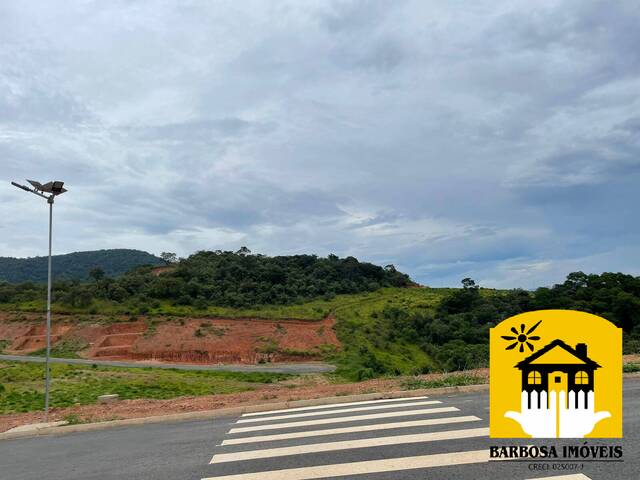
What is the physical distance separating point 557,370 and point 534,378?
42cm

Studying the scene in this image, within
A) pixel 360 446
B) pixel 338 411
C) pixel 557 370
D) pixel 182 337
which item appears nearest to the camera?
pixel 360 446

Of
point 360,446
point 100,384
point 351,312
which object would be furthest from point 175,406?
point 351,312

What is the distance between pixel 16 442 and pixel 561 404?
10656 mm

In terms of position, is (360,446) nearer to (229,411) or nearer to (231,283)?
(229,411)

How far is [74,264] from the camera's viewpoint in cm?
17750

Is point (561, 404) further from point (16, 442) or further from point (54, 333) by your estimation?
point (54, 333)

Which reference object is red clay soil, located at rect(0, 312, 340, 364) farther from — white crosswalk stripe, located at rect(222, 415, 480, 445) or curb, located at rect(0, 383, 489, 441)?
white crosswalk stripe, located at rect(222, 415, 480, 445)

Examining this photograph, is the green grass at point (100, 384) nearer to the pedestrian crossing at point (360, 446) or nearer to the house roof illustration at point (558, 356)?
the pedestrian crossing at point (360, 446)

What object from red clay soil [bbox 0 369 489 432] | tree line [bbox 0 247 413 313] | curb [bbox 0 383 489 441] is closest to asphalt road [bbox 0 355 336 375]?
tree line [bbox 0 247 413 313]

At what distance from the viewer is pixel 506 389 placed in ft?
26.4

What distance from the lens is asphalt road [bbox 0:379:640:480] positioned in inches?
256

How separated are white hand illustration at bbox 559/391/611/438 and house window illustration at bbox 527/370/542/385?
1.18 ft

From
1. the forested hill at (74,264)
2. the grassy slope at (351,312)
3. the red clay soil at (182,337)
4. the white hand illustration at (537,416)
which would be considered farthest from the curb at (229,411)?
the forested hill at (74,264)

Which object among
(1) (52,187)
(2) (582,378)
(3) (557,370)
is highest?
(1) (52,187)
